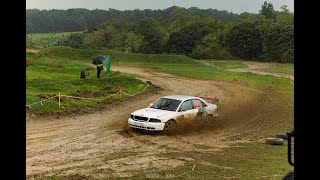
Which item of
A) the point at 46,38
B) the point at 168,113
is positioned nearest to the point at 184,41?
the point at 46,38

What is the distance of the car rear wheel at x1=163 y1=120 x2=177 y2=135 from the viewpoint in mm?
16125

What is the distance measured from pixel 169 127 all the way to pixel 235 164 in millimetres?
4489

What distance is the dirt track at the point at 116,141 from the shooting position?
11.7 metres

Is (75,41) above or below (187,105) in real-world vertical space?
above

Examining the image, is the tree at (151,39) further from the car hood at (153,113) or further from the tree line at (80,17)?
the car hood at (153,113)

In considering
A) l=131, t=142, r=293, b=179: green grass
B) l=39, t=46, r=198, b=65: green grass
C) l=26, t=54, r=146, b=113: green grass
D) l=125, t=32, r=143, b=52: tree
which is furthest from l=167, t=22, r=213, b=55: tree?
l=131, t=142, r=293, b=179: green grass

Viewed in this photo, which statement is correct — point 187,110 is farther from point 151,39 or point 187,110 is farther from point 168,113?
point 151,39

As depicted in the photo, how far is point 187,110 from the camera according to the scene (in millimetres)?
17047

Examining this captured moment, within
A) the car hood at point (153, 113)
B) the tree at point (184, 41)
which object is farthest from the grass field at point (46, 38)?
the car hood at point (153, 113)

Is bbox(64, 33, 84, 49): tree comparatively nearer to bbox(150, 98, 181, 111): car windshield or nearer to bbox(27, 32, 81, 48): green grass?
bbox(27, 32, 81, 48): green grass

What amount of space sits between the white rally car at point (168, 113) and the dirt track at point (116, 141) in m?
0.42
